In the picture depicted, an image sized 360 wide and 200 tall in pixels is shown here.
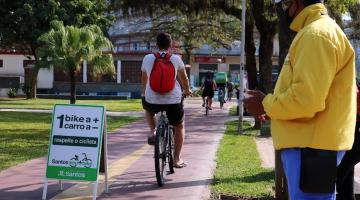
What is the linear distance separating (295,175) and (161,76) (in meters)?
4.17

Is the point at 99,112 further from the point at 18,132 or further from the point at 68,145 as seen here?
the point at 18,132

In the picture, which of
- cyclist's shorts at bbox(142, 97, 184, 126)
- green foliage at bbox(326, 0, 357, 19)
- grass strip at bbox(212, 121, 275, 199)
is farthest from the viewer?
green foliage at bbox(326, 0, 357, 19)

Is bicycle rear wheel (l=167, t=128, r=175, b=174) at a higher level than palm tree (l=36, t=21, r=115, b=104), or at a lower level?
lower

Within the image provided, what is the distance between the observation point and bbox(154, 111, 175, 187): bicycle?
7328 millimetres

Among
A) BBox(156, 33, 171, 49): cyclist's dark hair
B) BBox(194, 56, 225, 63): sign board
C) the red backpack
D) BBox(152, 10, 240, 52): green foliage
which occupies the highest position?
BBox(152, 10, 240, 52): green foliage

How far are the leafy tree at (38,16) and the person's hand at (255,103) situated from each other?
3169 cm

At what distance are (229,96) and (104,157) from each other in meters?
39.0

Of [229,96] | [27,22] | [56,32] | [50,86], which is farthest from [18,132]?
[50,86]

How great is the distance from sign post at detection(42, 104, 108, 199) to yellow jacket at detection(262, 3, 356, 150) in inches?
130

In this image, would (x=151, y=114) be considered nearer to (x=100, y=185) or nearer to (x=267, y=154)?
(x=100, y=185)

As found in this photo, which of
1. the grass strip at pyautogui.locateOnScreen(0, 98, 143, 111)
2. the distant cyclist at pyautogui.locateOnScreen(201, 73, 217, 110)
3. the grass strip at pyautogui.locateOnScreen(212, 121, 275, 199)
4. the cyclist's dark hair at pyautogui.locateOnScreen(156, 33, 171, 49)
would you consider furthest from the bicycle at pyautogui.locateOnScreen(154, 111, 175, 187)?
the grass strip at pyautogui.locateOnScreen(0, 98, 143, 111)

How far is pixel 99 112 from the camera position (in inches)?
258

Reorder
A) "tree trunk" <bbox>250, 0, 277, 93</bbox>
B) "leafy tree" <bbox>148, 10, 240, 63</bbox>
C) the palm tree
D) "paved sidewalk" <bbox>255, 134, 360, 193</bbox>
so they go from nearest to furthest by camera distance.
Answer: "paved sidewalk" <bbox>255, 134, 360, 193</bbox>, "tree trunk" <bbox>250, 0, 277, 93</bbox>, the palm tree, "leafy tree" <bbox>148, 10, 240, 63</bbox>

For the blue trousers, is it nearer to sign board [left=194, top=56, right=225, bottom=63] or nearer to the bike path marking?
the bike path marking
